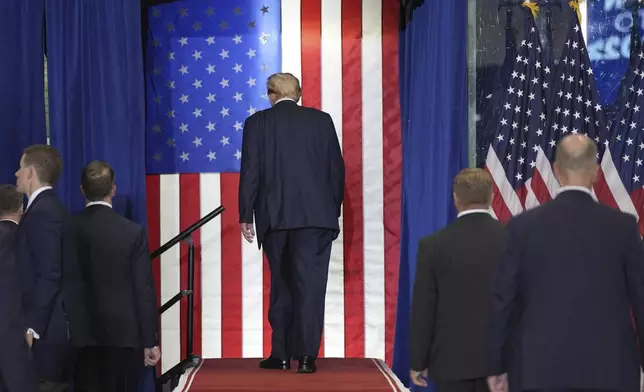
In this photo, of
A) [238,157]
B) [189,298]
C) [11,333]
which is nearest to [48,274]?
[11,333]

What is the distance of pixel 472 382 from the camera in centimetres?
386

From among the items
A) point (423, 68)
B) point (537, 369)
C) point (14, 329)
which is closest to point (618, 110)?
point (423, 68)

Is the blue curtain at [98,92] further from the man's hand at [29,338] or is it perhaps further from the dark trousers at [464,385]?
the dark trousers at [464,385]

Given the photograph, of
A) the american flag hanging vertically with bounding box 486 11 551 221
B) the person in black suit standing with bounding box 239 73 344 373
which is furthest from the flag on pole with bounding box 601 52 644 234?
the person in black suit standing with bounding box 239 73 344 373

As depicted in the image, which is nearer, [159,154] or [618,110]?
[618,110]

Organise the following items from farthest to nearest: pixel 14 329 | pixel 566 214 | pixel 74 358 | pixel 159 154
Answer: pixel 159 154, pixel 74 358, pixel 14 329, pixel 566 214

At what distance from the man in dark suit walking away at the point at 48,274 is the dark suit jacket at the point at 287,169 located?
1025 mm

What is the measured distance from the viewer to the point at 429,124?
5.64 m

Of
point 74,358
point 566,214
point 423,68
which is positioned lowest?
point 74,358

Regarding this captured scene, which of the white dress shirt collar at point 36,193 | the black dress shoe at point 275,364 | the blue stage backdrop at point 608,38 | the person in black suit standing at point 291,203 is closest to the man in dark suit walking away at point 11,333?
the white dress shirt collar at point 36,193

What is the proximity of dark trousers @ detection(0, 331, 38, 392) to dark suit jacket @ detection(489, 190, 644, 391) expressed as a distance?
5.34 feet

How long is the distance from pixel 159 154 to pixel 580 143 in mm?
3912

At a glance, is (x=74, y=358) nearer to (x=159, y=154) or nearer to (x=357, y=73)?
(x=159, y=154)

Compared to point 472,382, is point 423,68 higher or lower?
higher
